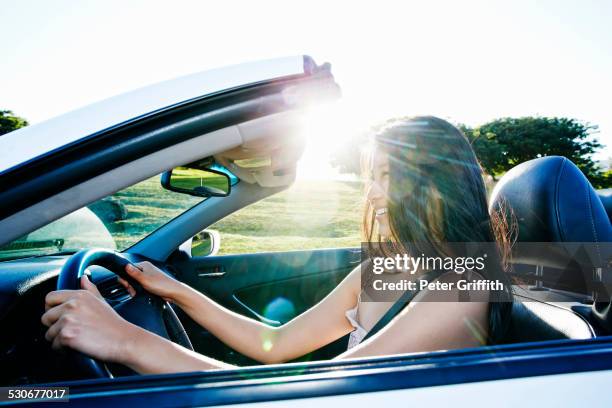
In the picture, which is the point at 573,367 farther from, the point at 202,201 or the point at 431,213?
the point at 202,201

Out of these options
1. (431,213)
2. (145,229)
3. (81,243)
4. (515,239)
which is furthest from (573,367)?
(145,229)

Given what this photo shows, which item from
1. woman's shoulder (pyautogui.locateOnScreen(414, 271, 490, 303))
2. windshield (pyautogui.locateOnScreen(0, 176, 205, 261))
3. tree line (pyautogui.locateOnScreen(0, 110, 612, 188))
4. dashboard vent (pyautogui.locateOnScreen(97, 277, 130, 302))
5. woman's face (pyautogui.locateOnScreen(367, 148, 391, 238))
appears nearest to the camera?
woman's shoulder (pyautogui.locateOnScreen(414, 271, 490, 303))

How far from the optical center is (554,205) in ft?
5.44

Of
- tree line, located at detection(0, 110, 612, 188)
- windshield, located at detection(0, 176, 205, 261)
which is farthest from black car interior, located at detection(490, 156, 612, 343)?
tree line, located at detection(0, 110, 612, 188)

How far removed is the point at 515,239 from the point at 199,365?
127 centimetres

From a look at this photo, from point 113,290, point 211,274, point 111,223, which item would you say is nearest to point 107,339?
point 113,290

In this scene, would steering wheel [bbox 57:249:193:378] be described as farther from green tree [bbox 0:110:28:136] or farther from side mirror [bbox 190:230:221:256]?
green tree [bbox 0:110:28:136]

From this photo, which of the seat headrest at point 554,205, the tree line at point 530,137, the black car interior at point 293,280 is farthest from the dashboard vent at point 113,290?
the tree line at point 530,137

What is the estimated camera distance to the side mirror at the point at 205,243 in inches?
111

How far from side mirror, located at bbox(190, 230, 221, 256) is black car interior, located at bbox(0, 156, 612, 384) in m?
0.10

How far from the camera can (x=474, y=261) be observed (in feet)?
4.25

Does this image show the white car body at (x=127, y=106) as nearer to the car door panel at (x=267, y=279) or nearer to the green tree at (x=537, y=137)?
the car door panel at (x=267, y=279)

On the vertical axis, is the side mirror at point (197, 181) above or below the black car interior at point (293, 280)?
above

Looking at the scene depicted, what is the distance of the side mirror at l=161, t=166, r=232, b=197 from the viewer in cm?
178
